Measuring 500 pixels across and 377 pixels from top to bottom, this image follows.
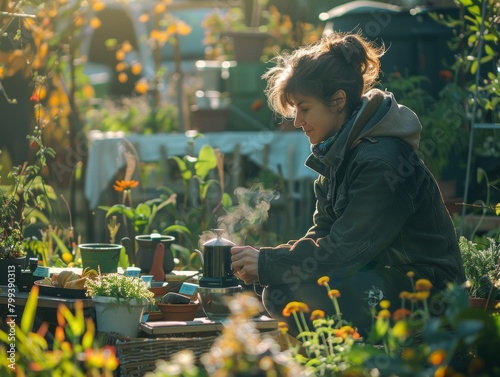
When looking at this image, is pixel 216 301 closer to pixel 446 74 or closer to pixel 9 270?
pixel 9 270

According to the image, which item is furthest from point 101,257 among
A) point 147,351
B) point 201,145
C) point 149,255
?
point 201,145

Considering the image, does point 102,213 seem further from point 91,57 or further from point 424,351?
point 91,57

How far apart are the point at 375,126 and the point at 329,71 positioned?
27 cm

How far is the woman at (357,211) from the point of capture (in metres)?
3.06

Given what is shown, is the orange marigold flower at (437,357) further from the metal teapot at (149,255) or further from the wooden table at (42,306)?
the metal teapot at (149,255)

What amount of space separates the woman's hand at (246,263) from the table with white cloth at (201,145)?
11.0 ft

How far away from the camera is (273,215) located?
6.43m

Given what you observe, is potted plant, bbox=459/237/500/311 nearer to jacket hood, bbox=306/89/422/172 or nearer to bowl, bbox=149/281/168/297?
jacket hood, bbox=306/89/422/172

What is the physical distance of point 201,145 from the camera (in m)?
6.58

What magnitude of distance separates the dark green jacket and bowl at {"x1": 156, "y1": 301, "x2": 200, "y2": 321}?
0.82 feet

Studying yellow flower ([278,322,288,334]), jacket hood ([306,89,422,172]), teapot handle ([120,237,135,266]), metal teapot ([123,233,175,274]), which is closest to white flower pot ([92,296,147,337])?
yellow flower ([278,322,288,334])

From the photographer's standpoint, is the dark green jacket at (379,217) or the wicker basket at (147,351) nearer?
the wicker basket at (147,351)

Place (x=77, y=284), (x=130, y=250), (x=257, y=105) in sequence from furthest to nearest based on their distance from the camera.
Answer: (x=257, y=105)
(x=130, y=250)
(x=77, y=284)

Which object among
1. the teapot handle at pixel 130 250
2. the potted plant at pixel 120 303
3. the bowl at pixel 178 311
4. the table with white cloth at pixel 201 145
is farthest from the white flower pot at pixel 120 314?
the table with white cloth at pixel 201 145
